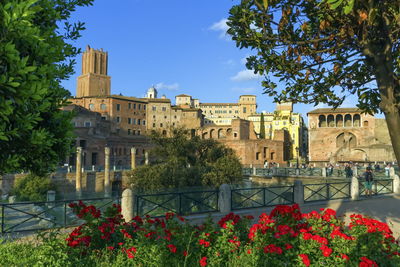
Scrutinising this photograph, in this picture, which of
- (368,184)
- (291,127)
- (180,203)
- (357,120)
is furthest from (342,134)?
(180,203)

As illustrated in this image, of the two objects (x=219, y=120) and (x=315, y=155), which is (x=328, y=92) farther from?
(x=219, y=120)

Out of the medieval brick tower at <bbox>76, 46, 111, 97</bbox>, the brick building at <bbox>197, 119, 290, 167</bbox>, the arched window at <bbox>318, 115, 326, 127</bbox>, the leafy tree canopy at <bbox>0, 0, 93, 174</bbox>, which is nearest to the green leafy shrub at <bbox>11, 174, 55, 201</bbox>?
the leafy tree canopy at <bbox>0, 0, 93, 174</bbox>

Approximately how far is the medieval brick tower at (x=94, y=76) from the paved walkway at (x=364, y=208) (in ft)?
235

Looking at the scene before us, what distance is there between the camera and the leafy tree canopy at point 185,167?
22484 millimetres

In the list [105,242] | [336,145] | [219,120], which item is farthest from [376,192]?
[219,120]

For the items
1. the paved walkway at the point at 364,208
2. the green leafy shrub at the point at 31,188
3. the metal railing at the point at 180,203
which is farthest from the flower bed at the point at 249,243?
the green leafy shrub at the point at 31,188

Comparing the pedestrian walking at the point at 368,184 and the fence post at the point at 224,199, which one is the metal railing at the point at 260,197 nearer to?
the fence post at the point at 224,199

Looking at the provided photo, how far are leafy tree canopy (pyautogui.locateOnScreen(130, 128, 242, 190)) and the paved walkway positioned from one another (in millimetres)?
9728

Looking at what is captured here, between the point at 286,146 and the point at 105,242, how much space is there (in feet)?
209

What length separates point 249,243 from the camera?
625 cm

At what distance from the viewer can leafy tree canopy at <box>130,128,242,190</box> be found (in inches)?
Answer: 885

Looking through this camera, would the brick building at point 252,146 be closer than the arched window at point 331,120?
Yes

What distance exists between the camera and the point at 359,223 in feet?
20.9

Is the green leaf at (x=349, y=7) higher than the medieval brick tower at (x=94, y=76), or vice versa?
the medieval brick tower at (x=94, y=76)
